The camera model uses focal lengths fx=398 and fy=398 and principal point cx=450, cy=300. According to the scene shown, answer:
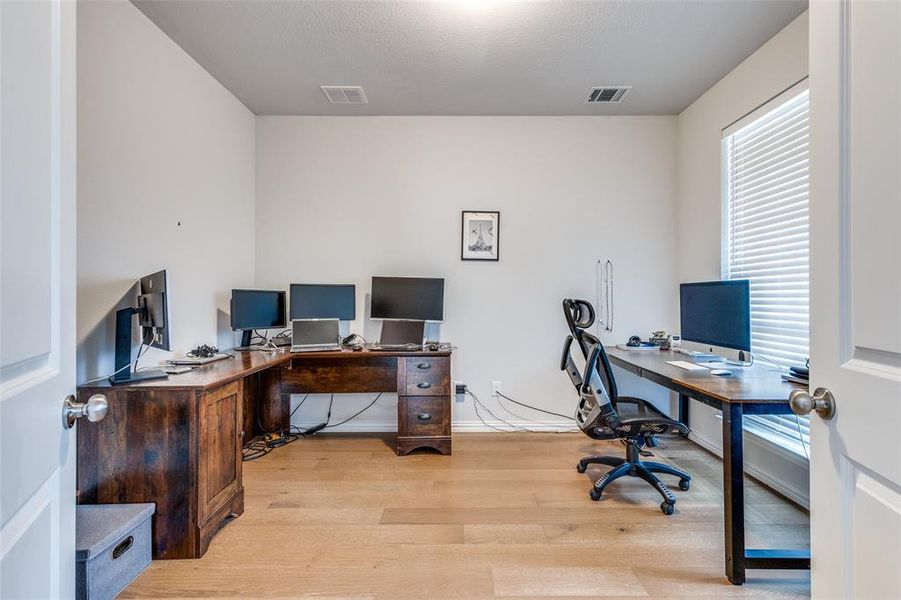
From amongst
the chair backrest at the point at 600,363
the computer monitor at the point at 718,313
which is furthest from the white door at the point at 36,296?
the computer monitor at the point at 718,313

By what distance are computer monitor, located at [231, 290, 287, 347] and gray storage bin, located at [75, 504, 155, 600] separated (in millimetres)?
1351

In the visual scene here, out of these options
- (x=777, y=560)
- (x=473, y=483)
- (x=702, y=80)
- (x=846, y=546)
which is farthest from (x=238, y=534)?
(x=702, y=80)

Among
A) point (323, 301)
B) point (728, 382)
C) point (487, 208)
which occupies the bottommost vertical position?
point (728, 382)

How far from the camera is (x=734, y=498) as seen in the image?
1654 millimetres

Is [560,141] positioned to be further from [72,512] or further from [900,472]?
[72,512]

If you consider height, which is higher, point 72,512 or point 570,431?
point 72,512

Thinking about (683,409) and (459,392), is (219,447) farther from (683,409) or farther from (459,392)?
(683,409)

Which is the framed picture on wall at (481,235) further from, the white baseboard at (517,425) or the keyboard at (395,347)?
the white baseboard at (517,425)

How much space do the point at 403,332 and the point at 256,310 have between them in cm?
113

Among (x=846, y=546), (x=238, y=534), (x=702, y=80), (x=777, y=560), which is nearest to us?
(x=846, y=546)

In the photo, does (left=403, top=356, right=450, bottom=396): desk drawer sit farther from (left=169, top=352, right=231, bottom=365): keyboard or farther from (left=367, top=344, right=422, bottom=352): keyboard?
(left=169, top=352, right=231, bottom=365): keyboard

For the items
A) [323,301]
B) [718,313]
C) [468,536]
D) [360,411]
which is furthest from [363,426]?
[718,313]

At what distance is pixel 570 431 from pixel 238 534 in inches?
99.2

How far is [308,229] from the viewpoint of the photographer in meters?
3.45
